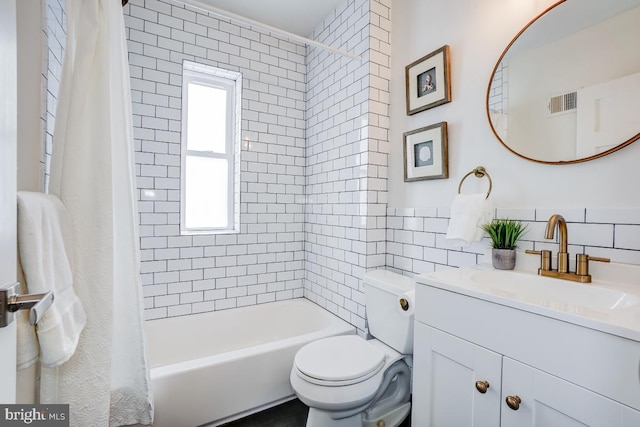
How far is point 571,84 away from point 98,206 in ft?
6.04

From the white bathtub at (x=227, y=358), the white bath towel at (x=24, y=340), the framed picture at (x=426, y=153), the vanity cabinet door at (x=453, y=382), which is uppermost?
the framed picture at (x=426, y=153)

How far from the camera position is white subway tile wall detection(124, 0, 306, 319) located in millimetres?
2082

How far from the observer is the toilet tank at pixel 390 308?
152 cm

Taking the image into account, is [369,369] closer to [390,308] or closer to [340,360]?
[340,360]

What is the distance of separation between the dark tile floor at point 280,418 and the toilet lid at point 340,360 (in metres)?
0.52

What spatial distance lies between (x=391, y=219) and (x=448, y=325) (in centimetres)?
99

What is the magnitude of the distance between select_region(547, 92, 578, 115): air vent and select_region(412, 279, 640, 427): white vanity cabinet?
861 mm

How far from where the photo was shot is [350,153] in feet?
6.82

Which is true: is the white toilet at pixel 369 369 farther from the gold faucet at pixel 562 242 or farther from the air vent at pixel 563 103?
the air vent at pixel 563 103

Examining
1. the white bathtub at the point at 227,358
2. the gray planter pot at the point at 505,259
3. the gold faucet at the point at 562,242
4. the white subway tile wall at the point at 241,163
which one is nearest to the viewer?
the gold faucet at the point at 562,242

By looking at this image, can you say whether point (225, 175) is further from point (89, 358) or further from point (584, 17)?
point (584, 17)

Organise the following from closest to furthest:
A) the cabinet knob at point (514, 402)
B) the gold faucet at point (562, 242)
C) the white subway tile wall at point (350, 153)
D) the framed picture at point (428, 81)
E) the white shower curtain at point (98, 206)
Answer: the cabinet knob at point (514, 402), the white shower curtain at point (98, 206), the gold faucet at point (562, 242), the framed picture at point (428, 81), the white subway tile wall at point (350, 153)

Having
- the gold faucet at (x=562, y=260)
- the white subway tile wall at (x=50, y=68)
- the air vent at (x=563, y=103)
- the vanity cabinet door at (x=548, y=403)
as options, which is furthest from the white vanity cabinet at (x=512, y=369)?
the white subway tile wall at (x=50, y=68)

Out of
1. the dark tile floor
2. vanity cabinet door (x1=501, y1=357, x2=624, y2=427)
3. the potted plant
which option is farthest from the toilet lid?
the potted plant
